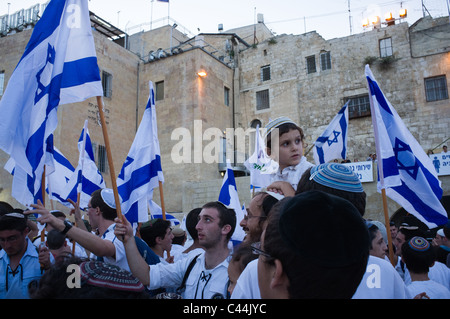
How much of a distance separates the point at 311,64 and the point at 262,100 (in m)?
3.82

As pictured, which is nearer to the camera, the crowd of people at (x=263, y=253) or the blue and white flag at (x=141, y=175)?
the crowd of people at (x=263, y=253)

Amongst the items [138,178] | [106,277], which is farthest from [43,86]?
[106,277]

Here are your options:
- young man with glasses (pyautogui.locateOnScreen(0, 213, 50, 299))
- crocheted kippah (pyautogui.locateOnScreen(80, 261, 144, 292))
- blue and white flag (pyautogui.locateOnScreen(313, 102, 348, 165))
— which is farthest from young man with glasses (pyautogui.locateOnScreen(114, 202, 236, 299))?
blue and white flag (pyautogui.locateOnScreen(313, 102, 348, 165))

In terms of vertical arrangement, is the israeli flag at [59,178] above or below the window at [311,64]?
below

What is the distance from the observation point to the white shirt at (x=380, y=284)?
1.63 metres

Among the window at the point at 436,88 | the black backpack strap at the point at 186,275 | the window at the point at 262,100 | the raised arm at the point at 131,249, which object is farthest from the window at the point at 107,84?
the raised arm at the point at 131,249

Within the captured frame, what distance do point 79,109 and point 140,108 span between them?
4883mm

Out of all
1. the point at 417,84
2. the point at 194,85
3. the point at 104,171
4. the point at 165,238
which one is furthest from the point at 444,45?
the point at 165,238

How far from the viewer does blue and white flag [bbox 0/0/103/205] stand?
11.0ft

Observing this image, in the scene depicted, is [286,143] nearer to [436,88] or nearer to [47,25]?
[47,25]

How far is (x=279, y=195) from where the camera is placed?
8.74 feet

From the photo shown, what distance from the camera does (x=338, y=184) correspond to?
6.51 feet

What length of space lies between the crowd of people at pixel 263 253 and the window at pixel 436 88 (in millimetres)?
17335

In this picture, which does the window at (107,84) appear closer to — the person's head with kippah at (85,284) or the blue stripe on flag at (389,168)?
the blue stripe on flag at (389,168)
